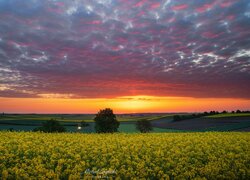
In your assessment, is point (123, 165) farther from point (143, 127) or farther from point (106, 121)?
point (143, 127)

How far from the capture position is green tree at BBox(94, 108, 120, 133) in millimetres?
60125

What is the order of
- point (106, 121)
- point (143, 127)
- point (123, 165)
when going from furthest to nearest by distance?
point (143, 127) < point (106, 121) < point (123, 165)

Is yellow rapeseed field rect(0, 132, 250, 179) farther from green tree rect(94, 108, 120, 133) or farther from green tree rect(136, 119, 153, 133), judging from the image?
green tree rect(136, 119, 153, 133)

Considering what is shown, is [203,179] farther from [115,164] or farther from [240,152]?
[240,152]

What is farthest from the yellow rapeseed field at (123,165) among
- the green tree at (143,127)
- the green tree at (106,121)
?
the green tree at (143,127)

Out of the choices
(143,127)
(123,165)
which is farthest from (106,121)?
(123,165)

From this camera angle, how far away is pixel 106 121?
60.2 metres

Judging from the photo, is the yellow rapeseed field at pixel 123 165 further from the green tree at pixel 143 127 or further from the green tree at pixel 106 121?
the green tree at pixel 143 127

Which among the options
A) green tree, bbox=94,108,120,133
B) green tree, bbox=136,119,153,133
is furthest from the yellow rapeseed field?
green tree, bbox=136,119,153,133

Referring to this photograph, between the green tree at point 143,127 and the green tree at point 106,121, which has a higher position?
the green tree at point 106,121

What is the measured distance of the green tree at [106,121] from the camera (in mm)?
60125

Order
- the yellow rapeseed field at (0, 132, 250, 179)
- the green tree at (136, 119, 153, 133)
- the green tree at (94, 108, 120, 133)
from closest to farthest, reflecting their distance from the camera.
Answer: the yellow rapeseed field at (0, 132, 250, 179)
the green tree at (94, 108, 120, 133)
the green tree at (136, 119, 153, 133)

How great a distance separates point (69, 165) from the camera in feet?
39.3

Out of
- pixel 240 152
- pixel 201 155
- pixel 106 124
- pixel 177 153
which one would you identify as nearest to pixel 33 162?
pixel 177 153
